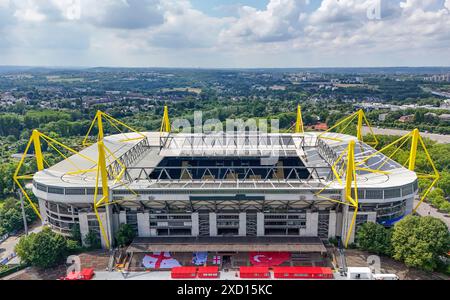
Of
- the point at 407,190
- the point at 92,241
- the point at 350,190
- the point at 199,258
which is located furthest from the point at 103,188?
the point at 407,190

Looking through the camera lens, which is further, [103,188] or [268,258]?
[103,188]

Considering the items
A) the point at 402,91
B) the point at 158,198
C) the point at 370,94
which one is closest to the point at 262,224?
the point at 158,198

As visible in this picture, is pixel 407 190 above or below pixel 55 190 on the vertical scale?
below

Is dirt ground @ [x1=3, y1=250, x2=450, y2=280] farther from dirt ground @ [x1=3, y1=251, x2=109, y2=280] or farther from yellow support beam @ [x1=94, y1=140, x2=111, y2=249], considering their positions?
yellow support beam @ [x1=94, y1=140, x2=111, y2=249]

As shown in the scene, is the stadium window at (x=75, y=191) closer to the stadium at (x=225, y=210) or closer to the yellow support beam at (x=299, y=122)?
the stadium at (x=225, y=210)

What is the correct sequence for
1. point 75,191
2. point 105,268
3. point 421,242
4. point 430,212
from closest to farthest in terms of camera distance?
point 421,242 → point 105,268 → point 75,191 → point 430,212

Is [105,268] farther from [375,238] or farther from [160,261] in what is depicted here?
[375,238]

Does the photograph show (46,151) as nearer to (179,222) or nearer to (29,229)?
(29,229)
